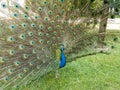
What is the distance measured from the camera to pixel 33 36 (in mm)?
4082

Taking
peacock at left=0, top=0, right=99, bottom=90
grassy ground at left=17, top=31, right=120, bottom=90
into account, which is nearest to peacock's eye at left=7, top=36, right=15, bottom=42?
peacock at left=0, top=0, right=99, bottom=90

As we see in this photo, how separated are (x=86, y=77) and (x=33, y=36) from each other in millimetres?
1430

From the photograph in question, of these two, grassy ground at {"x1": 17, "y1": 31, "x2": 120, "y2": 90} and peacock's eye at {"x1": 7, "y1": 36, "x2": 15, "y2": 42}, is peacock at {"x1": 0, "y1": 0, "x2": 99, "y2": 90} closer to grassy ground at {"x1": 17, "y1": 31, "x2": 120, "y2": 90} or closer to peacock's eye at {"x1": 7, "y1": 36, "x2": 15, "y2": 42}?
peacock's eye at {"x1": 7, "y1": 36, "x2": 15, "y2": 42}

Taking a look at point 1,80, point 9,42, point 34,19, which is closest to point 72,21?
point 34,19

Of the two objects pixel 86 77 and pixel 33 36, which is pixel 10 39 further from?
pixel 86 77

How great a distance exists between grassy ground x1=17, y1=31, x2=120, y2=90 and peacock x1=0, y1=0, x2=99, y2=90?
1.20 ft

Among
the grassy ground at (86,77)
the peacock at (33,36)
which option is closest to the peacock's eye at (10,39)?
the peacock at (33,36)

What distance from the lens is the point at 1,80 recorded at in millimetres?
3867

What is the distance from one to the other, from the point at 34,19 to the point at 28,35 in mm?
284

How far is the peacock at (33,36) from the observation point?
3.93 m

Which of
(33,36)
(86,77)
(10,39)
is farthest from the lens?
(86,77)

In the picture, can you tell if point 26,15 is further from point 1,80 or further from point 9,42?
point 1,80

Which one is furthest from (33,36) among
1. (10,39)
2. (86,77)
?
(86,77)

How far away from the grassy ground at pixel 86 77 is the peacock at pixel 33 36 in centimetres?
37
